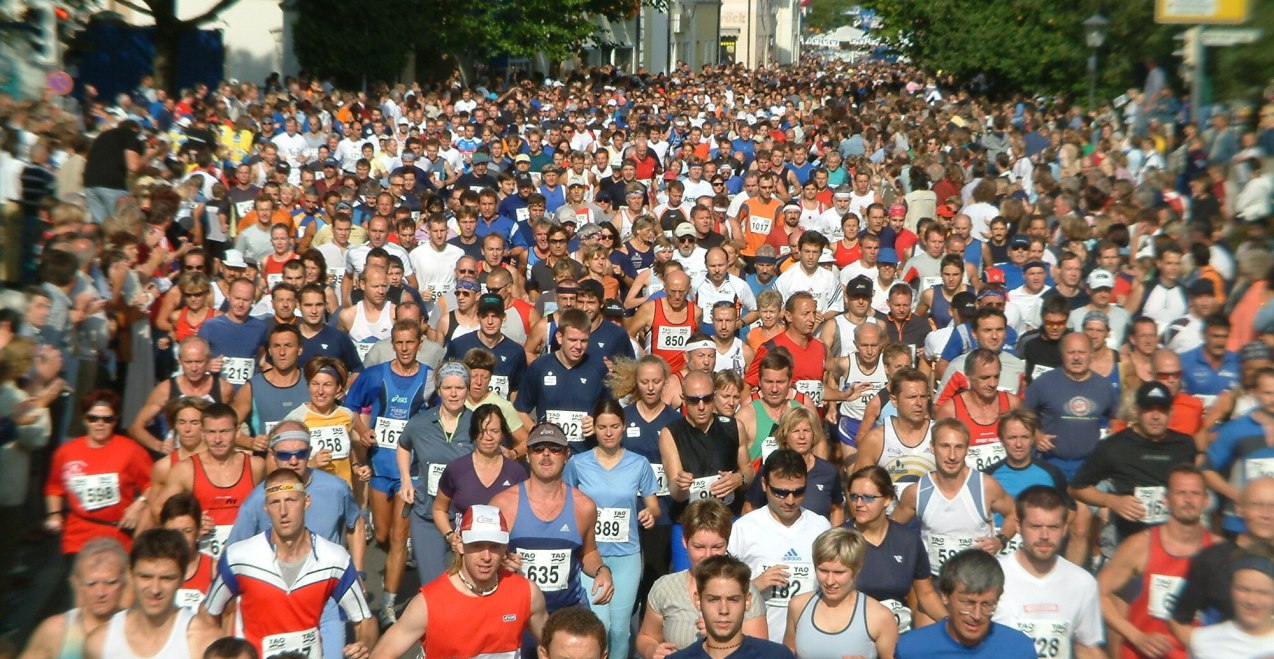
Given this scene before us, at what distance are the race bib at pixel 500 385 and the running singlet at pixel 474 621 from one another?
13.1 ft

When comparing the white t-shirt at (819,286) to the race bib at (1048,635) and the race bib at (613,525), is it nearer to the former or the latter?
the race bib at (613,525)

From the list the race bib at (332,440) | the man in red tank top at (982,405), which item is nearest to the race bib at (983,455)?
the man in red tank top at (982,405)

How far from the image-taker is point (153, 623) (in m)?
6.12

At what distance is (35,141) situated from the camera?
38.7ft

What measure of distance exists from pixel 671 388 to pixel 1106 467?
115 inches

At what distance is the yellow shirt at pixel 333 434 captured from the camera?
30.5 ft

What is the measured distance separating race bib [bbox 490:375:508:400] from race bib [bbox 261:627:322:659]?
3.86m

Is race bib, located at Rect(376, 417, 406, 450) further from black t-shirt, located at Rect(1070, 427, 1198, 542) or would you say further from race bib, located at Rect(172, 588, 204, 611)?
black t-shirt, located at Rect(1070, 427, 1198, 542)

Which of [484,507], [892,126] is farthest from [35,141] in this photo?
[892,126]

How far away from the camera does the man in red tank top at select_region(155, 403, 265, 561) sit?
26.2 ft

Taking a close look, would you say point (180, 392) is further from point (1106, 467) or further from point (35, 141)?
point (1106, 467)

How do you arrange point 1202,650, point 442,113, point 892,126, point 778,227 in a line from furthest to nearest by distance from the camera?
point 442,113, point 892,126, point 778,227, point 1202,650

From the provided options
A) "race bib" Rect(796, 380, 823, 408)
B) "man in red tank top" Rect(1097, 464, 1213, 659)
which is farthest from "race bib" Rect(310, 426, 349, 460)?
"man in red tank top" Rect(1097, 464, 1213, 659)

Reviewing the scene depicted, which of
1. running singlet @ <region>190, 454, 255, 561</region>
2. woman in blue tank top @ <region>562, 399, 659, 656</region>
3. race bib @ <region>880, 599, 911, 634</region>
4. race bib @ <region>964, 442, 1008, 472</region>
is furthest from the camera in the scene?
race bib @ <region>964, 442, 1008, 472</region>
